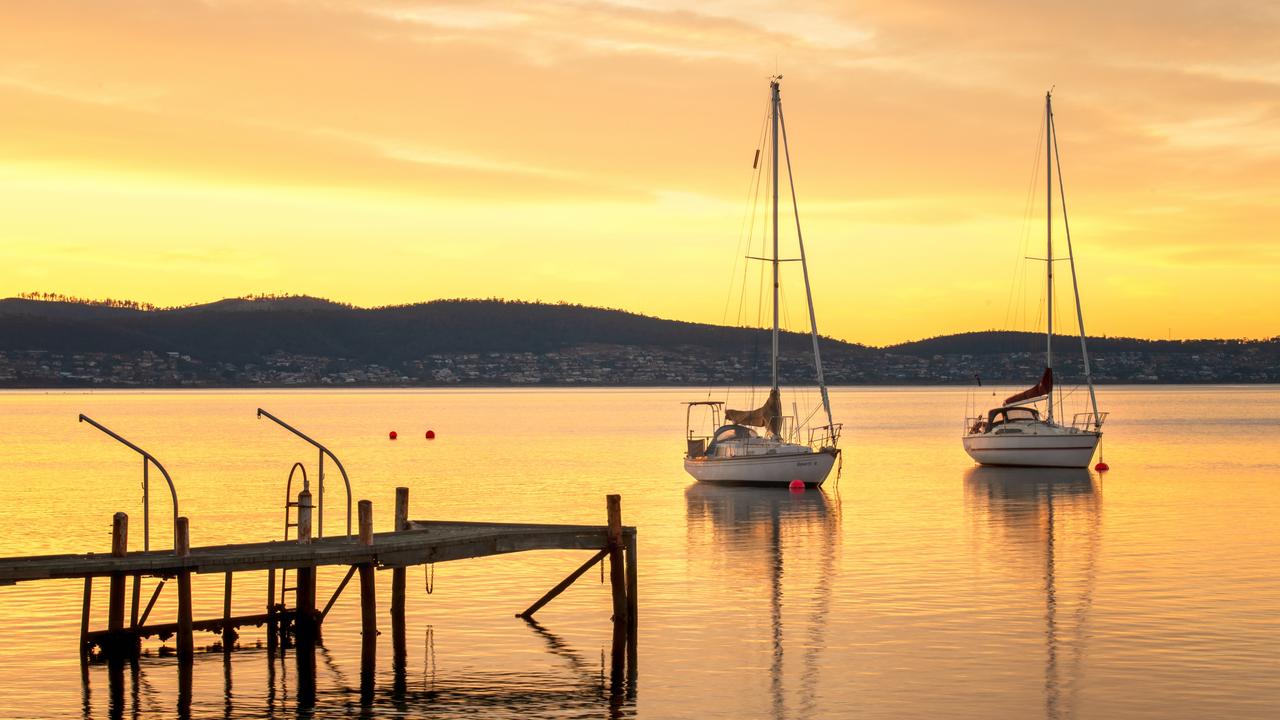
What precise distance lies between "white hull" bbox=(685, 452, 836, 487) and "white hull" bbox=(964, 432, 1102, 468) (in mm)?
13706

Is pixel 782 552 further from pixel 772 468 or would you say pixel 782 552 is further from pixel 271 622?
pixel 772 468

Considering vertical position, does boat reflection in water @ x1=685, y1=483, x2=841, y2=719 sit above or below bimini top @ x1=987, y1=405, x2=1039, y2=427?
below

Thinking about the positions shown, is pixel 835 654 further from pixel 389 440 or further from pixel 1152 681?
pixel 389 440

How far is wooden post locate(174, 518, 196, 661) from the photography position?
78.9ft

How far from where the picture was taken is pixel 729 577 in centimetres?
3619

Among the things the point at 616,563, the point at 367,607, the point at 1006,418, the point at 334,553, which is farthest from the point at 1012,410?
the point at 334,553

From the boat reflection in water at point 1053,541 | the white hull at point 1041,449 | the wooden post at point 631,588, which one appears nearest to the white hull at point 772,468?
the boat reflection in water at point 1053,541

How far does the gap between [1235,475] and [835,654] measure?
4885cm

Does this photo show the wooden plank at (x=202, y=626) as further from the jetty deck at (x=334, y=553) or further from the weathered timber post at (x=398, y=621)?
the weathered timber post at (x=398, y=621)

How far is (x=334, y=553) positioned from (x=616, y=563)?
17.7 ft

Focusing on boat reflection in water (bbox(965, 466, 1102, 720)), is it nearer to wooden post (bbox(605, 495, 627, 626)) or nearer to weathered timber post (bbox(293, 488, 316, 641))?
wooden post (bbox(605, 495, 627, 626))

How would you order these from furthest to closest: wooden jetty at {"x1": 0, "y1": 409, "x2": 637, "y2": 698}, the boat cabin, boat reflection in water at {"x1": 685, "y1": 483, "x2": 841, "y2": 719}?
the boat cabin < boat reflection in water at {"x1": 685, "y1": 483, "x2": 841, "y2": 719} < wooden jetty at {"x1": 0, "y1": 409, "x2": 637, "y2": 698}

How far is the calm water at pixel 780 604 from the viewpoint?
2344 centimetres

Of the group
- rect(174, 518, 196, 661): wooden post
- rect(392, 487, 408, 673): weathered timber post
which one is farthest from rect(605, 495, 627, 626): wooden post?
rect(174, 518, 196, 661): wooden post
